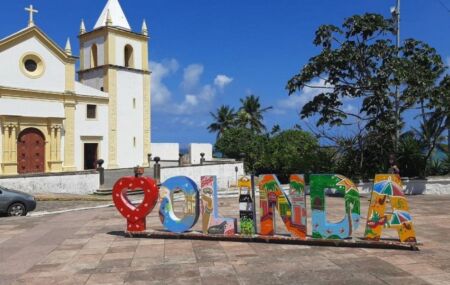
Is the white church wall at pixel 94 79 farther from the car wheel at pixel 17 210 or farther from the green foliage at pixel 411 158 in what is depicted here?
the green foliage at pixel 411 158

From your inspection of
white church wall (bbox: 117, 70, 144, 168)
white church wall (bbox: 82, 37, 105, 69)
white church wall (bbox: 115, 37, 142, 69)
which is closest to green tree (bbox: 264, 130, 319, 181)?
white church wall (bbox: 117, 70, 144, 168)

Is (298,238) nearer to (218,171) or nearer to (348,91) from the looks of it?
(348,91)

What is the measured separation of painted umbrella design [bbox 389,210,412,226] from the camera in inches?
326

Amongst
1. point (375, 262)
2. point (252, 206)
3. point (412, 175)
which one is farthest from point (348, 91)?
point (375, 262)

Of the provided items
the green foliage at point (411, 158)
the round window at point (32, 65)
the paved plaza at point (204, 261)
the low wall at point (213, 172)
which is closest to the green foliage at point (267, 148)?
the low wall at point (213, 172)

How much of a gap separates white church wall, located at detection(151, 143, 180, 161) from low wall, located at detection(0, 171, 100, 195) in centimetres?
1625

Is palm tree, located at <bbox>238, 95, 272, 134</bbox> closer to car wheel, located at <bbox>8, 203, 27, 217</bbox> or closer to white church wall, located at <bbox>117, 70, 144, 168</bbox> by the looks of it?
white church wall, located at <bbox>117, 70, 144, 168</bbox>

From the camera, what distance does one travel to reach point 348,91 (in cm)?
1922

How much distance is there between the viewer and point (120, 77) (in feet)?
111

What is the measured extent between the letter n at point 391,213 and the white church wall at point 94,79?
92.0ft

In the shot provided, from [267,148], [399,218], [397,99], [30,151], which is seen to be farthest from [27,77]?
[399,218]

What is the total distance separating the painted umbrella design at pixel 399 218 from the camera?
8273mm

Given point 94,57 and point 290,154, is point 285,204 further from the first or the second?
point 94,57

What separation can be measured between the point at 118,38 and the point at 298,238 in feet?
91.3
